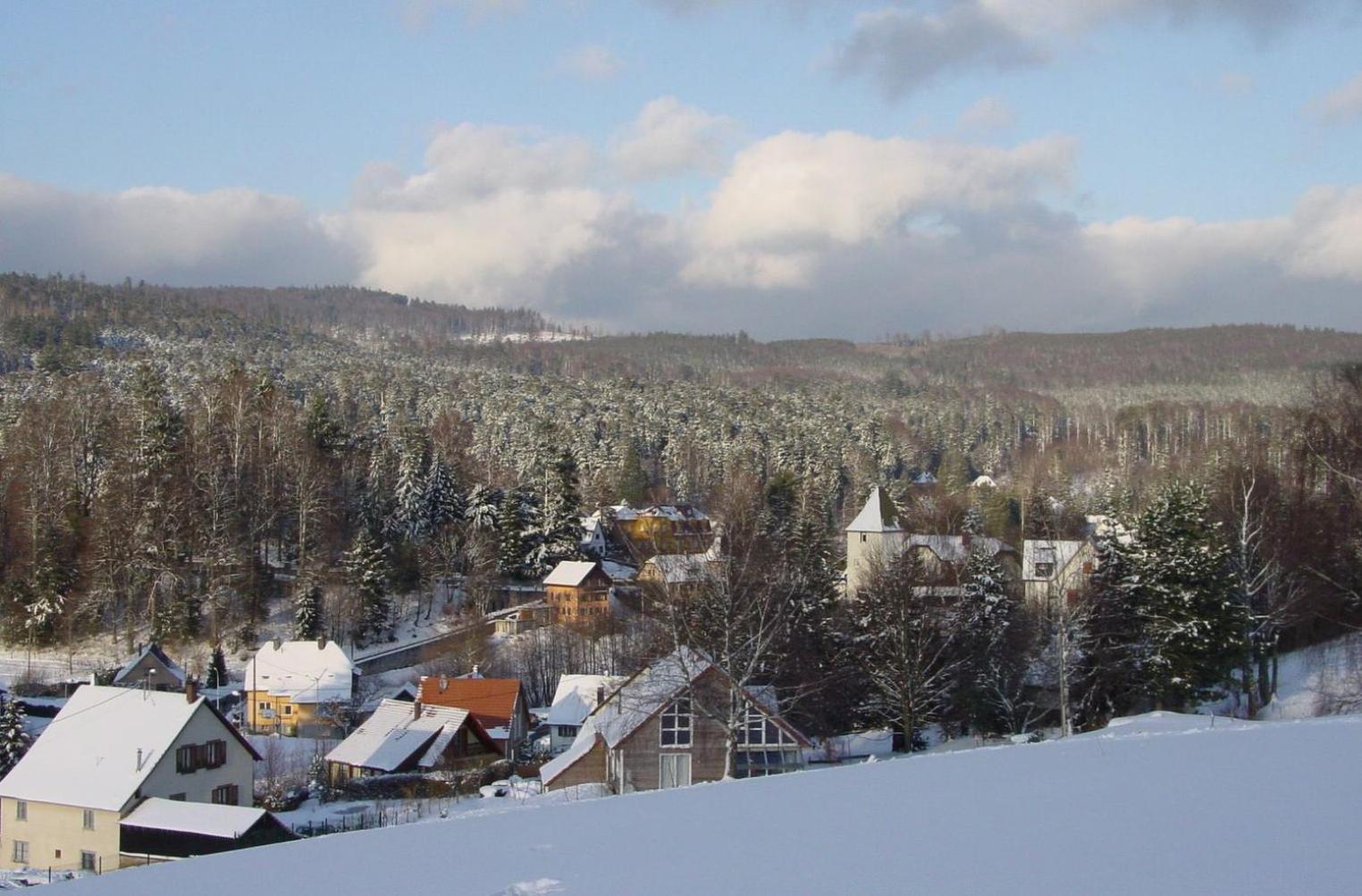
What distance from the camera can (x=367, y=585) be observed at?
1861 inches

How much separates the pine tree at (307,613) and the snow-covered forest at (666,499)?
0.37 feet

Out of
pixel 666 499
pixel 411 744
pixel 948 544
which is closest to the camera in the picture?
pixel 411 744

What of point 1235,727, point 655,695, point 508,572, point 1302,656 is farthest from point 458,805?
point 508,572

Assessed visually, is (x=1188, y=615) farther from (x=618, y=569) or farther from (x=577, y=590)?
(x=618, y=569)

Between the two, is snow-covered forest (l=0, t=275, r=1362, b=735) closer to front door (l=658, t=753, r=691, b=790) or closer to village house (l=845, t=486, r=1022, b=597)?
front door (l=658, t=753, r=691, b=790)

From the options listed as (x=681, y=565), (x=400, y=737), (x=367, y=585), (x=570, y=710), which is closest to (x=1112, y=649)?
(x=681, y=565)

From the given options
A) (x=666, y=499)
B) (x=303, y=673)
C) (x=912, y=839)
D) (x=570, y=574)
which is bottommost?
(x=303, y=673)

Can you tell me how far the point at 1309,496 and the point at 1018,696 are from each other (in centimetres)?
1044

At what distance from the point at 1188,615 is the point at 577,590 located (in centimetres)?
2904

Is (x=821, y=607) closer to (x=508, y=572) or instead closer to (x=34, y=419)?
(x=508, y=572)

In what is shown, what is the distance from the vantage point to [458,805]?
26.5m

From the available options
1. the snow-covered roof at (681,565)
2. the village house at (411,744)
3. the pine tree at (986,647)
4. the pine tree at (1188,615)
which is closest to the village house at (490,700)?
the village house at (411,744)

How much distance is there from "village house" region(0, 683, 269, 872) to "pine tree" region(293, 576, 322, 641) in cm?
1713

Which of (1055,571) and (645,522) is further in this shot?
(645,522)
